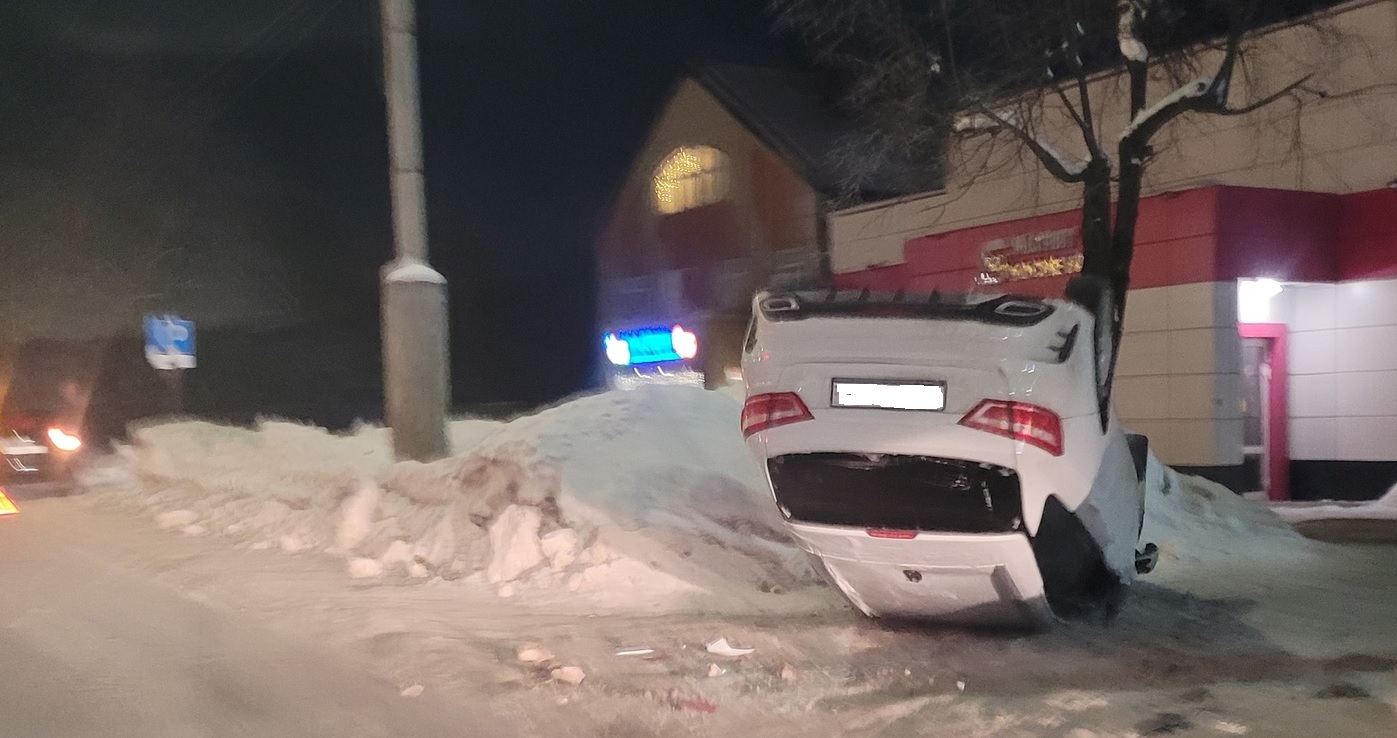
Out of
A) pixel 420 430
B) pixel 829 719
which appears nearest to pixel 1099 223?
pixel 420 430

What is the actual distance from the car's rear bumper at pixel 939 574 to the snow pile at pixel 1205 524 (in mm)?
3924

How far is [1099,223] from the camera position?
11.6 m

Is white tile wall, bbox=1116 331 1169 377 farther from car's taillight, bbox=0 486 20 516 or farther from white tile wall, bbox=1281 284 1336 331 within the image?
car's taillight, bbox=0 486 20 516

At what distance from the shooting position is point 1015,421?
5367 mm

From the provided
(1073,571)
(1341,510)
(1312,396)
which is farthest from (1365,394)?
(1073,571)

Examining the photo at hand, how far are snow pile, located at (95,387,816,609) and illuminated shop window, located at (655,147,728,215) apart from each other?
15117 millimetres

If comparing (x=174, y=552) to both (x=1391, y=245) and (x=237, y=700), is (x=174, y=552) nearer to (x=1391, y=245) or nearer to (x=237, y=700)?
(x=237, y=700)

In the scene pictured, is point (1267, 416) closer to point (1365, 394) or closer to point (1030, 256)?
point (1365, 394)

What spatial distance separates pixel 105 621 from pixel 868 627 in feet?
15.6

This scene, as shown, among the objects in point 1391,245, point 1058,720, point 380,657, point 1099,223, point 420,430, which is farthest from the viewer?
point 1391,245

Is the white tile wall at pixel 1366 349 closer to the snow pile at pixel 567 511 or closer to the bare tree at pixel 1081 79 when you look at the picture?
the bare tree at pixel 1081 79

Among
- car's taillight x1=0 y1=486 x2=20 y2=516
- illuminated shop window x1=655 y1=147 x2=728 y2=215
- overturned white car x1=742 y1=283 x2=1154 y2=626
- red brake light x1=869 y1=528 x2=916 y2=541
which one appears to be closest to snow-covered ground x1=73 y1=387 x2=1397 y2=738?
overturned white car x1=742 y1=283 x2=1154 y2=626

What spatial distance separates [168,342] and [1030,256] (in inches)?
457

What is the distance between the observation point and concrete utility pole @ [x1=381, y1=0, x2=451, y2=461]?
9.88 meters
